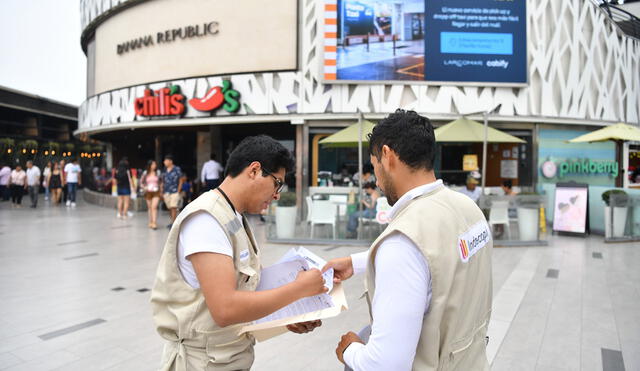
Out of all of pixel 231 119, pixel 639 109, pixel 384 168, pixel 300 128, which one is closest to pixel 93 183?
pixel 231 119

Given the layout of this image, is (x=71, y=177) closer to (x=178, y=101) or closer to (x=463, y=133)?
(x=178, y=101)

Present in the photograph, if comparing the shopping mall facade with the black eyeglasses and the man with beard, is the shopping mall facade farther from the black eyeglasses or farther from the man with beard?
the man with beard

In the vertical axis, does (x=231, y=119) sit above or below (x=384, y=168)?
above

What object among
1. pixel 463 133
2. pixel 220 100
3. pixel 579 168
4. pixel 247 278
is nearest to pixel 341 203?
pixel 463 133

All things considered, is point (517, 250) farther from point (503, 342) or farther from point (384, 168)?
point (384, 168)

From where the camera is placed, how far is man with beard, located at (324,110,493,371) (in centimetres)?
115

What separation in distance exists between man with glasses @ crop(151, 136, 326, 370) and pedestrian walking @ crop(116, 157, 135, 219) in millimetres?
11131

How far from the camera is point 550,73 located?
13.4 meters

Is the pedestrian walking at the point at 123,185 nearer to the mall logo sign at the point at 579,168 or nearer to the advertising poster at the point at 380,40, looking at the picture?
the advertising poster at the point at 380,40

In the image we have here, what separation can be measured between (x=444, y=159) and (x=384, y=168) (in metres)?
13.5

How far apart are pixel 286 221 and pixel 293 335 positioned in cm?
491

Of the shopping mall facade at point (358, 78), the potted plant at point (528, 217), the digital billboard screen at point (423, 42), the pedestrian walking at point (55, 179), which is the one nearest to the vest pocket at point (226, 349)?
the potted plant at point (528, 217)

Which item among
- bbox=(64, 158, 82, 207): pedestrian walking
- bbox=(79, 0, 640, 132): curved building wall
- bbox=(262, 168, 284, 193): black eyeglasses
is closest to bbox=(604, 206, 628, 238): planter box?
bbox=(79, 0, 640, 132): curved building wall

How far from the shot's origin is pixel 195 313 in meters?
1.47
